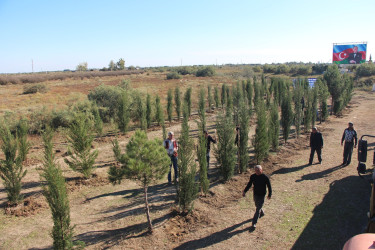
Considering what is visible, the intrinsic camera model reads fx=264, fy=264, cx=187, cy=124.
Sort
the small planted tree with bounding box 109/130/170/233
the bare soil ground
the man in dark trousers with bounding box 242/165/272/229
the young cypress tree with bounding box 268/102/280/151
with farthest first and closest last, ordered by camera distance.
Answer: the young cypress tree with bounding box 268/102/280/151
the man in dark trousers with bounding box 242/165/272/229
the bare soil ground
the small planted tree with bounding box 109/130/170/233

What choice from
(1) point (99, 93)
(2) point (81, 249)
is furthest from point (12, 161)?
(1) point (99, 93)

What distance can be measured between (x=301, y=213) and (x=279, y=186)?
1.63 meters

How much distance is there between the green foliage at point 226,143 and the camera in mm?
7910

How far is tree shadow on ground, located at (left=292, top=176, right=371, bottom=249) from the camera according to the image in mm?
5090

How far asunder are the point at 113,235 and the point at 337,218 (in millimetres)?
4878

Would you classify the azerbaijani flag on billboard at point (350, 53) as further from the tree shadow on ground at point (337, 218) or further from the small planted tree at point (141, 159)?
the small planted tree at point (141, 159)

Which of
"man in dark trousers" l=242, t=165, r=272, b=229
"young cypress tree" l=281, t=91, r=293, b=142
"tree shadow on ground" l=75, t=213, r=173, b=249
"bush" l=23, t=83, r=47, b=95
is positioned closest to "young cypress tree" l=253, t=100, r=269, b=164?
"young cypress tree" l=281, t=91, r=293, b=142

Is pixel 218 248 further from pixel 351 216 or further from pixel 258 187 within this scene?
pixel 351 216

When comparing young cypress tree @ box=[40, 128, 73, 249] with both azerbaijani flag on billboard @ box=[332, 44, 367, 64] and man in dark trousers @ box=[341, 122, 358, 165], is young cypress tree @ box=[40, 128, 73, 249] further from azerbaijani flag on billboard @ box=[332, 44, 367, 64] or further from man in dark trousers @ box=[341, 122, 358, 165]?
azerbaijani flag on billboard @ box=[332, 44, 367, 64]

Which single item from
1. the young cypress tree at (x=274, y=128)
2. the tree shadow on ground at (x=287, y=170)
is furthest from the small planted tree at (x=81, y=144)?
the young cypress tree at (x=274, y=128)

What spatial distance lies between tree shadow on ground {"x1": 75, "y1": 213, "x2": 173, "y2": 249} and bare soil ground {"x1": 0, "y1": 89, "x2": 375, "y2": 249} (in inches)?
0.8

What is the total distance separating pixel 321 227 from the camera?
5.54 metres

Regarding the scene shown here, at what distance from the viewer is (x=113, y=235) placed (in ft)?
18.2

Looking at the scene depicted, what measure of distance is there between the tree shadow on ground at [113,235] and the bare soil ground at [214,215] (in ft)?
0.06
